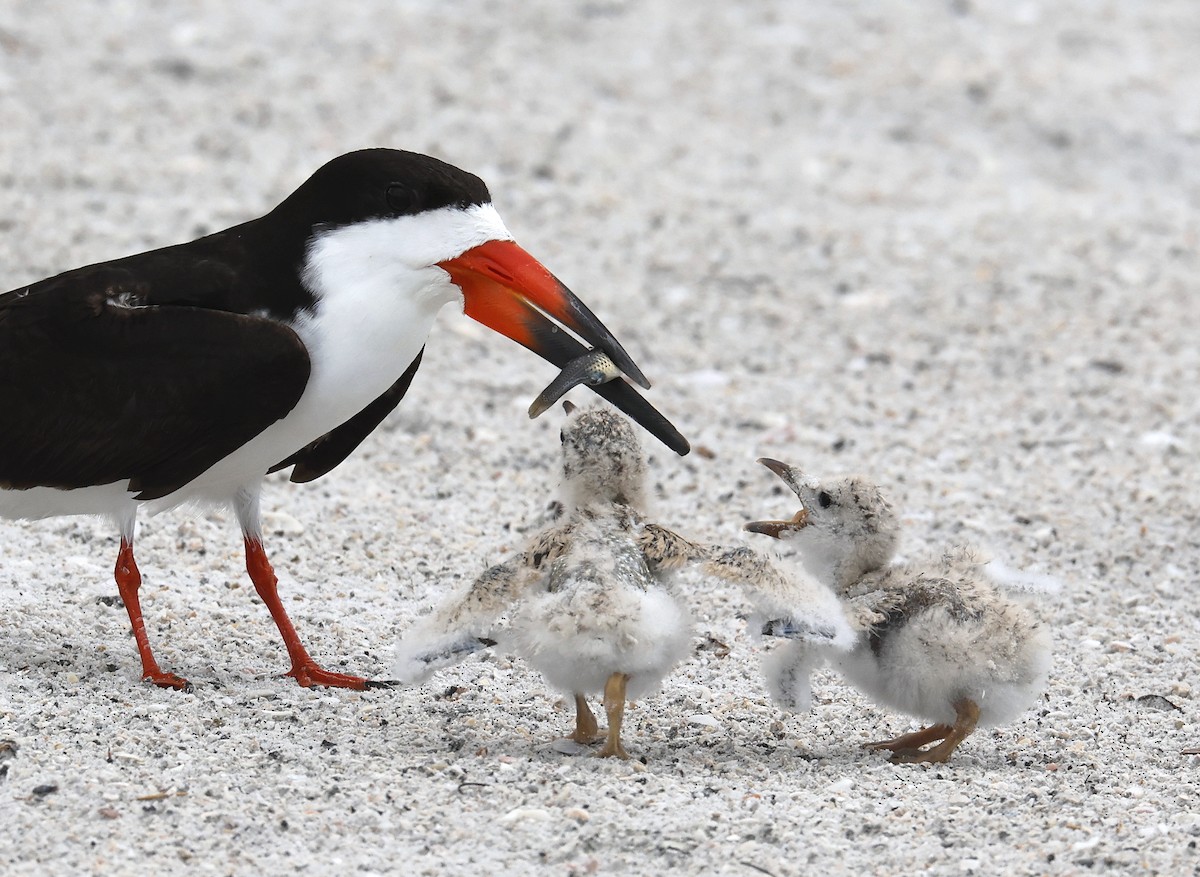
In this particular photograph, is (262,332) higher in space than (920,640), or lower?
higher

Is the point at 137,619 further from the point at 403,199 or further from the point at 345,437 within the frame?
the point at 403,199

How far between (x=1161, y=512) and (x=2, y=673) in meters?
4.14

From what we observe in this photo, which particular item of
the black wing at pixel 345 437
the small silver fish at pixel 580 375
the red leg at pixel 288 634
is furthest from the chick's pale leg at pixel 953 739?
the black wing at pixel 345 437

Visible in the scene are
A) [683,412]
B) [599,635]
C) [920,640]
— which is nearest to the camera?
[599,635]

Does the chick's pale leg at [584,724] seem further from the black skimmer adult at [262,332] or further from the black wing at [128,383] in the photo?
the black wing at [128,383]

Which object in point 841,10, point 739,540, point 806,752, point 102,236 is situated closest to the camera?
point 806,752

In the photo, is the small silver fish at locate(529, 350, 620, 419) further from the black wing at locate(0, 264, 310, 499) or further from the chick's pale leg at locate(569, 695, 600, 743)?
the chick's pale leg at locate(569, 695, 600, 743)

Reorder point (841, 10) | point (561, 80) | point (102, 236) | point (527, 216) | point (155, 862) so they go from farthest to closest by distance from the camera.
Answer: point (841, 10), point (561, 80), point (527, 216), point (102, 236), point (155, 862)

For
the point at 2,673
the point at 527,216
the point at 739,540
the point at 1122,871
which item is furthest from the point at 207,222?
the point at 1122,871

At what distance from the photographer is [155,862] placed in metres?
3.46

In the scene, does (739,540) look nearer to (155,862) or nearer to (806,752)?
(806,752)

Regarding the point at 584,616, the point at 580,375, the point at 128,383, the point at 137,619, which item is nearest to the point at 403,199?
the point at 580,375

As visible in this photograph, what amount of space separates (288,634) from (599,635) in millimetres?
1272

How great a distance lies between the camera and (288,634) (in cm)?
474
